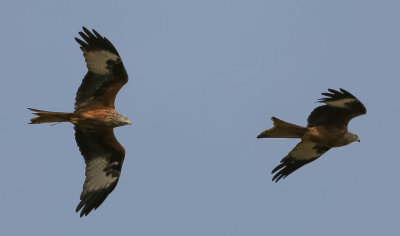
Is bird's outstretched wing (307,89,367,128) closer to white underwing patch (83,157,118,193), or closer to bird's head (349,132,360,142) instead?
bird's head (349,132,360,142)

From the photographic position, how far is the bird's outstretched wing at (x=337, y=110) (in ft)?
52.5

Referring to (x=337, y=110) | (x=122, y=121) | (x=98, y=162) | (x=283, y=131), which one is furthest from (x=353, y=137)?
(x=98, y=162)

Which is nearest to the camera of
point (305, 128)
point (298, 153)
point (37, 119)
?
point (37, 119)

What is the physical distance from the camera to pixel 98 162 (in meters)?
16.6

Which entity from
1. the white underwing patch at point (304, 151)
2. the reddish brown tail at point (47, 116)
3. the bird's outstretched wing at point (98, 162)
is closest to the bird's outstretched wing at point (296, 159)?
the white underwing patch at point (304, 151)

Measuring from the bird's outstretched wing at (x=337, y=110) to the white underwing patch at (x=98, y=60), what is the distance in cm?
412

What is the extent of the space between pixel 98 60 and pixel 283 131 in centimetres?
383

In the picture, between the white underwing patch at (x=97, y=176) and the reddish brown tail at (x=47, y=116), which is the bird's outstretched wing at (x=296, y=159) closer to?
the white underwing patch at (x=97, y=176)

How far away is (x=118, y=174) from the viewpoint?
1667cm

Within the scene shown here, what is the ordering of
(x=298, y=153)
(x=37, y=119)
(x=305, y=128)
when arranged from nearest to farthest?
(x=37, y=119)
(x=305, y=128)
(x=298, y=153)

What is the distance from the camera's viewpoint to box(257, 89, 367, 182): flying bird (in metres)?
16.0

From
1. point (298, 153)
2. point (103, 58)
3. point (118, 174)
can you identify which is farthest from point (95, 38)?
point (298, 153)

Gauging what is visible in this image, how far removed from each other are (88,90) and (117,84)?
57 centimetres

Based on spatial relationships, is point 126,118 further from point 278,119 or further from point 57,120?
point 278,119
